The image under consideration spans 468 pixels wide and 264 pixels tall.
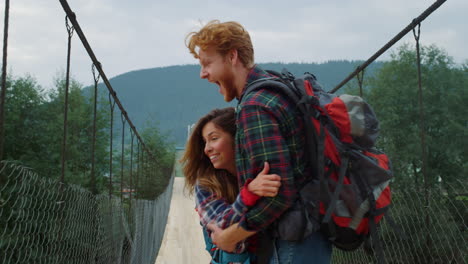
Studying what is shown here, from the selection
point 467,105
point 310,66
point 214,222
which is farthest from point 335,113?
point 310,66

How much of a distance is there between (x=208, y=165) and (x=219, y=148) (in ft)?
0.40

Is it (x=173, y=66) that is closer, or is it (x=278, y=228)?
(x=278, y=228)

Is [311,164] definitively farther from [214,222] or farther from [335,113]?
[214,222]

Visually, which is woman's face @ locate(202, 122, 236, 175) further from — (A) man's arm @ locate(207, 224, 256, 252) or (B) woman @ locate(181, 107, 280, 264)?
(A) man's arm @ locate(207, 224, 256, 252)

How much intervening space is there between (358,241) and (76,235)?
4.30 feet

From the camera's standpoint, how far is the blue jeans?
118 cm

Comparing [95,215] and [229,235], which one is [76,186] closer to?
[95,215]

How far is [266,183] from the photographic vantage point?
1100 mm

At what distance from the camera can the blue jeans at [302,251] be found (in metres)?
1.18

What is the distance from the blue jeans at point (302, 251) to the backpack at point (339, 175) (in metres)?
0.03

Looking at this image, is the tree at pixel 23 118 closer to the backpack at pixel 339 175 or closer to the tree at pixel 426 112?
the tree at pixel 426 112

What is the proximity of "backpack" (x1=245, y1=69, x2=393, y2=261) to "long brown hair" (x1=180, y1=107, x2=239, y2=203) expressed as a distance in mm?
312

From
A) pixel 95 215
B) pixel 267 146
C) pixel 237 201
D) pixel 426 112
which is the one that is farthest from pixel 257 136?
pixel 426 112

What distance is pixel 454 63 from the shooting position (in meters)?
22.2
